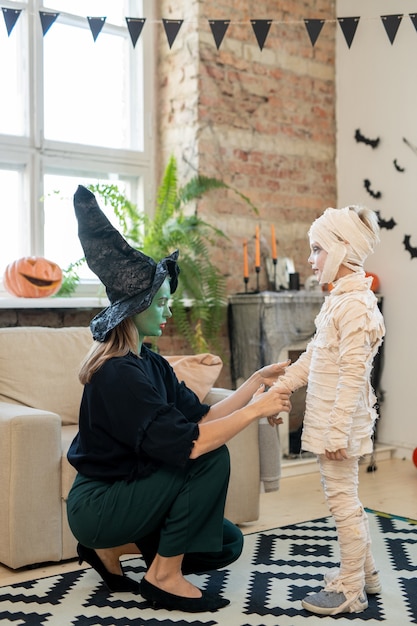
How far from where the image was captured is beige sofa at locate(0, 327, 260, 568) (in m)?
2.78

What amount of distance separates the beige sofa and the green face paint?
0.62m

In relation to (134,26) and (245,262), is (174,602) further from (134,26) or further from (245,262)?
(134,26)

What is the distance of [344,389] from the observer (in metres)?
2.27

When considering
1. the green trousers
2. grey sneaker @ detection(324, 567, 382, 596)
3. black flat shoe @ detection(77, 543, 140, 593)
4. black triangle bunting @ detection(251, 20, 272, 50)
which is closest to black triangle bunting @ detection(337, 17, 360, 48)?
black triangle bunting @ detection(251, 20, 272, 50)

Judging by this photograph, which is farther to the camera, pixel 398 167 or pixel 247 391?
pixel 398 167

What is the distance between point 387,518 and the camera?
11.3 ft

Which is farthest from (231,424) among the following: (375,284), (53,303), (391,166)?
(391,166)

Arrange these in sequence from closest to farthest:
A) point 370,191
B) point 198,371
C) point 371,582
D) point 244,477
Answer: point 371,582, point 244,477, point 198,371, point 370,191

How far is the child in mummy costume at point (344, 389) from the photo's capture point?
2285 mm

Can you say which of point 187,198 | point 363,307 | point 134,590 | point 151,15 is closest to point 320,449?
point 363,307

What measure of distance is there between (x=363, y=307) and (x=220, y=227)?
2374 millimetres

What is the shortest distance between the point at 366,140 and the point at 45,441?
10.1 feet

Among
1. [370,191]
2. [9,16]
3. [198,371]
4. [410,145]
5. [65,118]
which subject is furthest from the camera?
[370,191]

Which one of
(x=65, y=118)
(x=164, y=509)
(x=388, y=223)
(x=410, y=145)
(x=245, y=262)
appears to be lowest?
(x=164, y=509)
